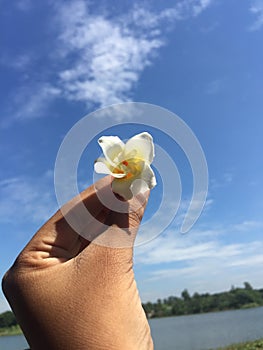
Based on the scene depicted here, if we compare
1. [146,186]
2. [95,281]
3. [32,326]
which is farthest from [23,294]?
[146,186]

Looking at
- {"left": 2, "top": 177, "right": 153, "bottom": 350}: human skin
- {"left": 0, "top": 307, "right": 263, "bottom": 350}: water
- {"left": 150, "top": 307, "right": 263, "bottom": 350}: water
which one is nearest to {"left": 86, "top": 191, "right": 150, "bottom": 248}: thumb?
{"left": 2, "top": 177, "right": 153, "bottom": 350}: human skin

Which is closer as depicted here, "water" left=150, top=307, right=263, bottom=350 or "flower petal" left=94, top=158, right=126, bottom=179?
"flower petal" left=94, top=158, right=126, bottom=179

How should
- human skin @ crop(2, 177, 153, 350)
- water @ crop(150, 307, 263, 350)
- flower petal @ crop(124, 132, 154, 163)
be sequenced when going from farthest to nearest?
water @ crop(150, 307, 263, 350) → flower petal @ crop(124, 132, 154, 163) → human skin @ crop(2, 177, 153, 350)

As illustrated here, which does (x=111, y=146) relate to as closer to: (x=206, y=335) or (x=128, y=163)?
(x=128, y=163)

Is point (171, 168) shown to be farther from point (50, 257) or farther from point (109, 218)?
point (50, 257)

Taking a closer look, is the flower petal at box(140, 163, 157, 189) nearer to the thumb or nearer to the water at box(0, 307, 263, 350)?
the thumb

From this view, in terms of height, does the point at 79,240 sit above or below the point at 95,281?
above

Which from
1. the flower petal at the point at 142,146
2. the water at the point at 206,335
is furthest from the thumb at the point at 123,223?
the water at the point at 206,335
